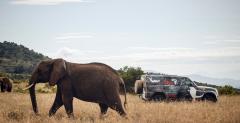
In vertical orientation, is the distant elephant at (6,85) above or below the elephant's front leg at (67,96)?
below

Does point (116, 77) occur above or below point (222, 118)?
above

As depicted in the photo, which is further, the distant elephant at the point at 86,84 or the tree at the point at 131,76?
the tree at the point at 131,76

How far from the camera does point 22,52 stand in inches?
6786

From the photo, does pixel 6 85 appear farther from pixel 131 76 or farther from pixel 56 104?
pixel 56 104

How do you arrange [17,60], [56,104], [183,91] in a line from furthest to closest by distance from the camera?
[17,60]
[183,91]
[56,104]

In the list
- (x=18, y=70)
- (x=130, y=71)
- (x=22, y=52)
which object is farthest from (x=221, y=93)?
(x=22, y=52)

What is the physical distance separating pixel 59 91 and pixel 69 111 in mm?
1219

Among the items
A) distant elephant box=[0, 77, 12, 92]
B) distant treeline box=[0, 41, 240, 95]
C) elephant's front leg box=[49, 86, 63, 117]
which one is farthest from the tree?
distant treeline box=[0, 41, 240, 95]

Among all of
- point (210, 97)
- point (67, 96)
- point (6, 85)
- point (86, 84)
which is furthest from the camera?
point (6, 85)

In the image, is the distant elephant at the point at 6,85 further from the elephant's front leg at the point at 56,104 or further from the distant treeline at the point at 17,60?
the distant treeline at the point at 17,60

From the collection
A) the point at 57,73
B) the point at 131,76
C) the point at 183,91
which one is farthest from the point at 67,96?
the point at 131,76

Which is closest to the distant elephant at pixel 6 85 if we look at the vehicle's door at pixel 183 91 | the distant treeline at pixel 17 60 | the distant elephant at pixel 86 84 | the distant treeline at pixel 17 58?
the vehicle's door at pixel 183 91

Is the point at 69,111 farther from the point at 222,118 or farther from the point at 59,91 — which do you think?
the point at 222,118

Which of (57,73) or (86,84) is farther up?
(57,73)
